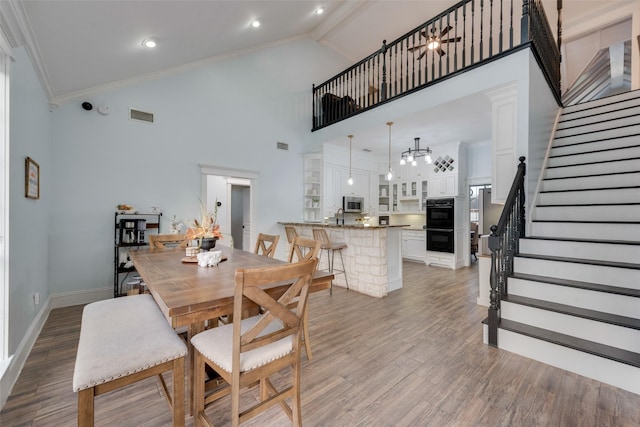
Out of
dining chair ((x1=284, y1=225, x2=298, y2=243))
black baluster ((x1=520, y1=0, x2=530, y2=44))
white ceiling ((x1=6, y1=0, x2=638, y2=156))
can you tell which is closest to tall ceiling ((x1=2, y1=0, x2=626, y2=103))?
white ceiling ((x1=6, y1=0, x2=638, y2=156))

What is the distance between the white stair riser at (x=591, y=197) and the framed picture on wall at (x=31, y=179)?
5663 millimetres

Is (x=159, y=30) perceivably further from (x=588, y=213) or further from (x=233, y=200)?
(x=588, y=213)

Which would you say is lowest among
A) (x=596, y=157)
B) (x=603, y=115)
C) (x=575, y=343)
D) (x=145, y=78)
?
(x=575, y=343)

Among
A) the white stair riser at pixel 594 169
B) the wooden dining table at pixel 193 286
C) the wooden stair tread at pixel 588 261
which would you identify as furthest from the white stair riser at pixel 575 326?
the white stair riser at pixel 594 169

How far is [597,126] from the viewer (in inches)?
159

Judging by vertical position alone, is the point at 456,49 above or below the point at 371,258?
above

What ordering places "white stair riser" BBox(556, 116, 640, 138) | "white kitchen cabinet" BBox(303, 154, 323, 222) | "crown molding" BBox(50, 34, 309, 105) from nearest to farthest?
"crown molding" BBox(50, 34, 309, 105) < "white stair riser" BBox(556, 116, 640, 138) < "white kitchen cabinet" BBox(303, 154, 323, 222)

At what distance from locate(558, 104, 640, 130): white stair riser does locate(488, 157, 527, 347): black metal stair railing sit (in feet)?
7.94

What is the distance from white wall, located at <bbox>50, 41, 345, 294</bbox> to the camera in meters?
3.58

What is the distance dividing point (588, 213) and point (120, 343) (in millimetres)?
4539

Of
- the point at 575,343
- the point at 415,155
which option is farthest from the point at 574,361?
the point at 415,155

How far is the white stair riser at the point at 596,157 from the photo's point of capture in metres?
3.34

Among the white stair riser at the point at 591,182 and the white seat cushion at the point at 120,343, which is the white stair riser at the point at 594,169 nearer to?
the white stair riser at the point at 591,182

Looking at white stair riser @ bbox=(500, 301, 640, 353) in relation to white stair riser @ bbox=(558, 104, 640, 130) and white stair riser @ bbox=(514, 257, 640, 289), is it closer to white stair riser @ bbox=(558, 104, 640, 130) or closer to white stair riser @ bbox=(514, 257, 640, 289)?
white stair riser @ bbox=(514, 257, 640, 289)
